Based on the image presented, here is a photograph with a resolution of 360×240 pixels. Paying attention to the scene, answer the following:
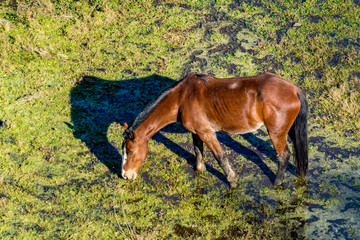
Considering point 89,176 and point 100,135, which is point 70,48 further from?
point 89,176

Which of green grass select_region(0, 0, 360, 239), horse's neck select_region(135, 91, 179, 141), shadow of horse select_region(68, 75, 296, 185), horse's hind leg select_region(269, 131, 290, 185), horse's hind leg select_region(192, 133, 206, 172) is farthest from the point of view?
shadow of horse select_region(68, 75, 296, 185)

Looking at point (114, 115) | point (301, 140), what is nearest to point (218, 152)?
point (301, 140)

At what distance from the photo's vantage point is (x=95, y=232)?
6.61m

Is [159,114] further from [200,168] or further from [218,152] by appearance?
[200,168]

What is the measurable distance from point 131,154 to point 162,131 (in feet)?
5.93

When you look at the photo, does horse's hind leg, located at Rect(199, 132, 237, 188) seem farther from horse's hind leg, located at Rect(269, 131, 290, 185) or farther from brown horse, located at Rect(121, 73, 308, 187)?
horse's hind leg, located at Rect(269, 131, 290, 185)

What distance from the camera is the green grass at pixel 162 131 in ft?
22.3

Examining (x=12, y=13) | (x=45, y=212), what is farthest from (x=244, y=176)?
(x=12, y=13)

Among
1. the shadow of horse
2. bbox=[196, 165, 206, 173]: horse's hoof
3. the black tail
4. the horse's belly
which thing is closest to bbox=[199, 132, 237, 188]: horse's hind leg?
the horse's belly

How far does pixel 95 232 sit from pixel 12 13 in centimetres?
796

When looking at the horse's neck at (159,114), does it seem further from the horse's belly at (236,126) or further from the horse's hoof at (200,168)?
the horse's hoof at (200,168)

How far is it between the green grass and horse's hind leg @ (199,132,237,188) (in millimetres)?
256

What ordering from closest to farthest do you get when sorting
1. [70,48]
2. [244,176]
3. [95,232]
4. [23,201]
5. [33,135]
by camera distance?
[95,232]
[23,201]
[244,176]
[33,135]
[70,48]

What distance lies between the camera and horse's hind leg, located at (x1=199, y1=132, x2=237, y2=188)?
7.19 metres
